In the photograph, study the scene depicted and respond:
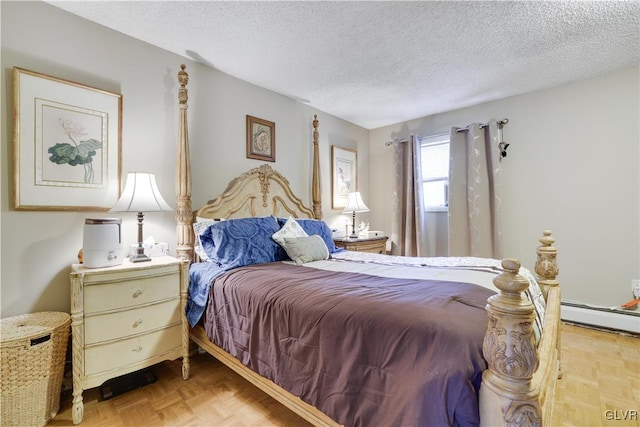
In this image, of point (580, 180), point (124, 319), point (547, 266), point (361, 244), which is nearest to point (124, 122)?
point (124, 319)

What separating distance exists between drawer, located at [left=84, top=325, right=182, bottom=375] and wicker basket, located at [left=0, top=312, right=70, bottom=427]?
7.4 inches

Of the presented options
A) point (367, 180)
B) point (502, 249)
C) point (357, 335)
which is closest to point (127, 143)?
point (357, 335)

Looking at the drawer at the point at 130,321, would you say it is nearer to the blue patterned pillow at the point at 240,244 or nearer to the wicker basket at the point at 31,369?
the wicker basket at the point at 31,369

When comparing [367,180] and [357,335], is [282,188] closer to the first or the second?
[367,180]

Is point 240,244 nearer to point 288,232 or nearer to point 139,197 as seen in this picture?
point 288,232

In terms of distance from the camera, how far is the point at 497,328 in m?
0.69

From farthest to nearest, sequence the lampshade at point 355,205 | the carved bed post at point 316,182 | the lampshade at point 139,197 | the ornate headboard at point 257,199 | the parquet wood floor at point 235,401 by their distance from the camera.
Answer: the lampshade at point 355,205
the carved bed post at point 316,182
the ornate headboard at point 257,199
the lampshade at point 139,197
the parquet wood floor at point 235,401

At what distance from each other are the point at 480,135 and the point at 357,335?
10.5 ft

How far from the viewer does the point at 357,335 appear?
3.32 feet

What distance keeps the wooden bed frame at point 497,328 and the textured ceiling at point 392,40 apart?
1.44 ft

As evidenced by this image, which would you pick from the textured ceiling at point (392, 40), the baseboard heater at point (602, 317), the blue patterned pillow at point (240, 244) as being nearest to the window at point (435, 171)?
the textured ceiling at point (392, 40)

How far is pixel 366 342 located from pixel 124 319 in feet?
4.68

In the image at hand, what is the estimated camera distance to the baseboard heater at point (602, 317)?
2.51 m

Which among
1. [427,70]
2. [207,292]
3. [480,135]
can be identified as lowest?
[207,292]
